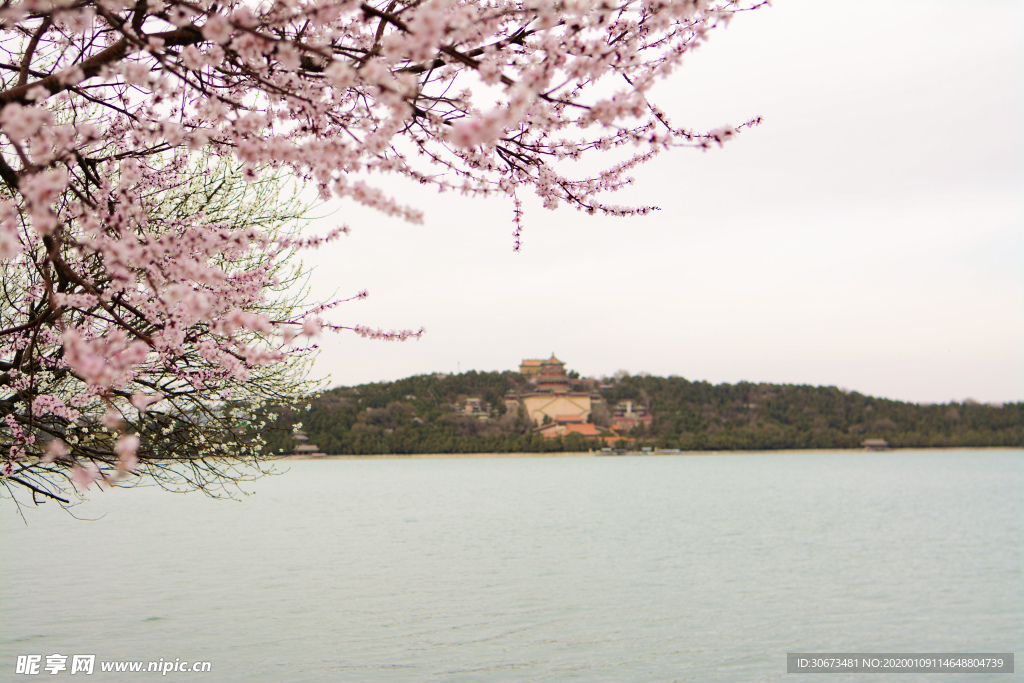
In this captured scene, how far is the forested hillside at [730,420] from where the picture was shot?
87625 mm

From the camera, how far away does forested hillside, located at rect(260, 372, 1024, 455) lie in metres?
87.6

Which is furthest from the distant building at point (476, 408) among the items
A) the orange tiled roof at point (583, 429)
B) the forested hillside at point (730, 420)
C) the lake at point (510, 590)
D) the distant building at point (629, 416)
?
the lake at point (510, 590)

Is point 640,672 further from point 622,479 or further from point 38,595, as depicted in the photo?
point 622,479

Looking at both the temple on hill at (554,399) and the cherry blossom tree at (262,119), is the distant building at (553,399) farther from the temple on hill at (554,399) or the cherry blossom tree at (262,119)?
the cherry blossom tree at (262,119)

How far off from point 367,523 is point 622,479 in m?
38.4

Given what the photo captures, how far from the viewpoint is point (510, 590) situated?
19.1m

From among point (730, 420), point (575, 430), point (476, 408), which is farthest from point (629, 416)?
point (476, 408)

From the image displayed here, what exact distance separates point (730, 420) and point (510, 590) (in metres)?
82.4

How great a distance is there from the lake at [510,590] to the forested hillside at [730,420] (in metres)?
44.1

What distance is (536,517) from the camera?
37.5m

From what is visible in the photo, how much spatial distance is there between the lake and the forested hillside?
4414cm

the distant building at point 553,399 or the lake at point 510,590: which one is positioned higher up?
the distant building at point 553,399

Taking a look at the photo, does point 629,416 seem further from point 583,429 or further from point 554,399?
point 554,399

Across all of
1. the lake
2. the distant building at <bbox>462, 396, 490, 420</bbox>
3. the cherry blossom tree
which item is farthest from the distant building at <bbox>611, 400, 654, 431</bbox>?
the cherry blossom tree
